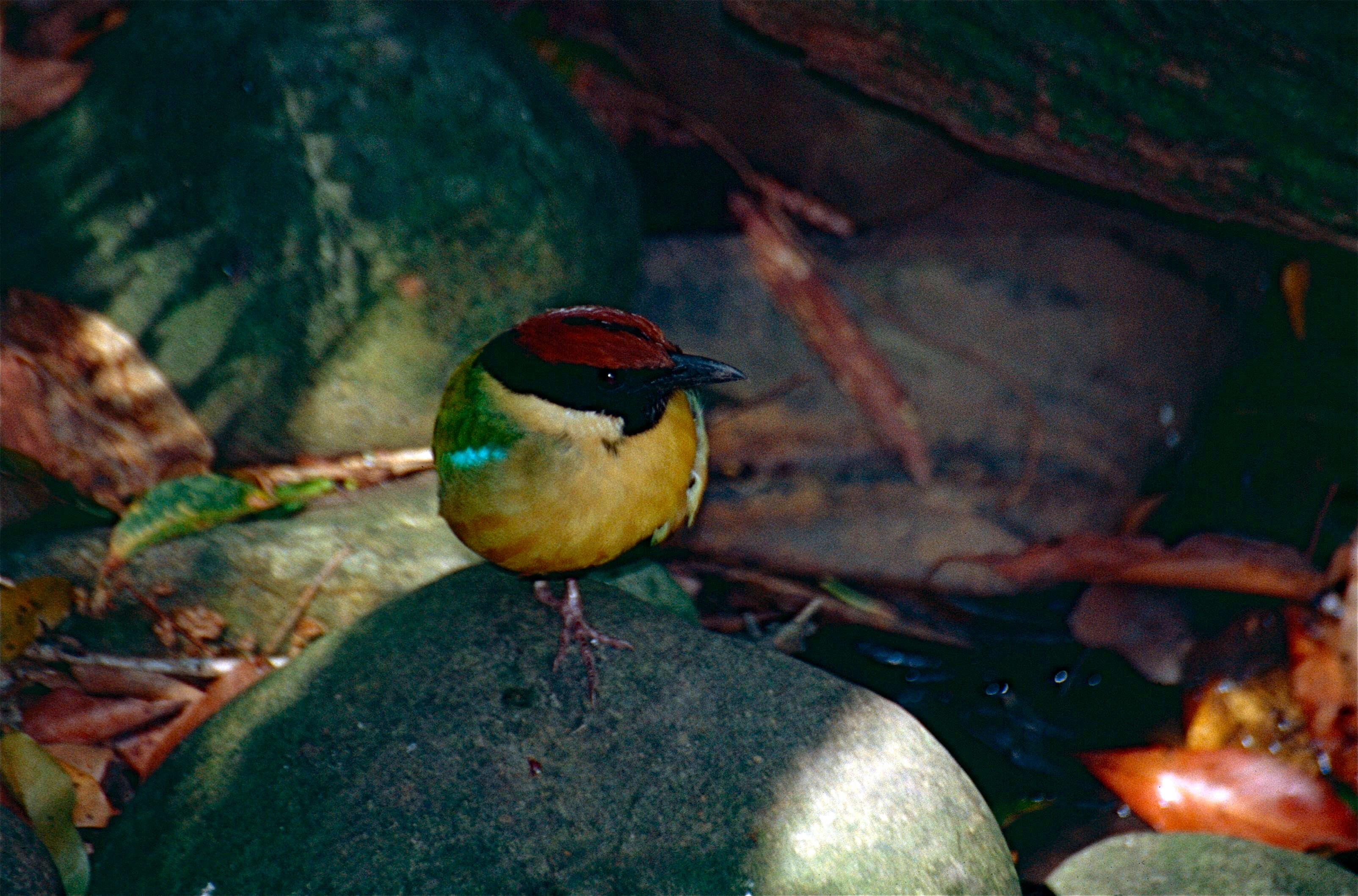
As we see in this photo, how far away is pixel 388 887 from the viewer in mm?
2447

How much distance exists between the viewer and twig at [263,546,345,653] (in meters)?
3.33

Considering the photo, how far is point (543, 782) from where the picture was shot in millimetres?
2643

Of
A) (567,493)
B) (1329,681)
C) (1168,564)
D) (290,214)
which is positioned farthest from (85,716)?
(1329,681)

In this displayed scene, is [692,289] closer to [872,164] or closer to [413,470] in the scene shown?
[872,164]

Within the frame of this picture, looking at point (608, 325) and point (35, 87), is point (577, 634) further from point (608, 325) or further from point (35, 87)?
point (35, 87)

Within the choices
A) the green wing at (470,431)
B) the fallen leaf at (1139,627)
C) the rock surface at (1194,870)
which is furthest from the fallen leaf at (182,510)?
the fallen leaf at (1139,627)

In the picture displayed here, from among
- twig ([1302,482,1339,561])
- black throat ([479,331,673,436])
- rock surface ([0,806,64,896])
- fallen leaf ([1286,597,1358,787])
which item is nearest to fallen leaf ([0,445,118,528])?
rock surface ([0,806,64,896])

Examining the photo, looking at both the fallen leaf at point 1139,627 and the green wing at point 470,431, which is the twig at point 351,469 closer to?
the green wing at point 470,431

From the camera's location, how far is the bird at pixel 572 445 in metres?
2.69

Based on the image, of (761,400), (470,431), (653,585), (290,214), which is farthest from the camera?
(761,400)

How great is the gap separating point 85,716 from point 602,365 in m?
1.87

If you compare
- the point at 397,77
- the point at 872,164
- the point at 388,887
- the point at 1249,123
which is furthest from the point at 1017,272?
the point at 388,887

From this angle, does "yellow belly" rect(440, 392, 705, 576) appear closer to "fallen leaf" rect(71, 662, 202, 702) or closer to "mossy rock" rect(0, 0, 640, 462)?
"fallen leaf" rect(71, 662, 202, 702)

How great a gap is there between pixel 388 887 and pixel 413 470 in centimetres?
181
